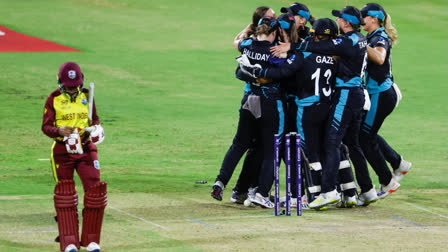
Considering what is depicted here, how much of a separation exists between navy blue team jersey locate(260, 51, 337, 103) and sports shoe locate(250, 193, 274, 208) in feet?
3.73

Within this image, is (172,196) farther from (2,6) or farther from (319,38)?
(2,6)

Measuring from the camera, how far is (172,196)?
1058 centimetres

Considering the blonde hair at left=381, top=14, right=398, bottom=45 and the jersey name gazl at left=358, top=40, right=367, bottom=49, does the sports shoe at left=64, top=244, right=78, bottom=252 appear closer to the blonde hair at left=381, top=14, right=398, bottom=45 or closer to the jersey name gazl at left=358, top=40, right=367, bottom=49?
the jersey name gazl at left=358, top=40, right=367, bottom=49

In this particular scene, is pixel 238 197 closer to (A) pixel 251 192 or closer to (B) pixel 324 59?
(A) pixel 251 192

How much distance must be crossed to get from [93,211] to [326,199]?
315 cm

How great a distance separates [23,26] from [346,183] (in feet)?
69.8

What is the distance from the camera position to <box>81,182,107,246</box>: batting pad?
7438 millimetres

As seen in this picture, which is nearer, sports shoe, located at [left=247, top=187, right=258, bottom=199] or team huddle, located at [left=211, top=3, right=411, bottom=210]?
team huddle, located at [left=211, top=3, right=411, bottom=210]

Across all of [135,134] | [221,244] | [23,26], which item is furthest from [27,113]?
[23,26]

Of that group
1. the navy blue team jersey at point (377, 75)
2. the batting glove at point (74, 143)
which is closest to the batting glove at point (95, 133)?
the batting glove at point (74, 143)

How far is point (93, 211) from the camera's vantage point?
7.47 meters

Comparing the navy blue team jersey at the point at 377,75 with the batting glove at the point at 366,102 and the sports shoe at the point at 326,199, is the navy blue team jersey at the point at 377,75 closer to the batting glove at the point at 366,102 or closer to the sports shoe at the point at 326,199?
the batting glove at the point at 366,102

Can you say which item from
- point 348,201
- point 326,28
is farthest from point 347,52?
point 348,201

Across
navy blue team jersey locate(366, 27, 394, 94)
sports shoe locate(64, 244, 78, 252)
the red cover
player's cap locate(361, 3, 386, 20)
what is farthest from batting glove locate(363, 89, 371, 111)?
the red cover
